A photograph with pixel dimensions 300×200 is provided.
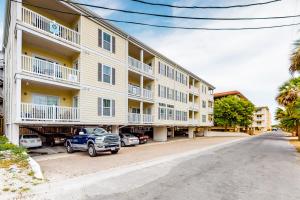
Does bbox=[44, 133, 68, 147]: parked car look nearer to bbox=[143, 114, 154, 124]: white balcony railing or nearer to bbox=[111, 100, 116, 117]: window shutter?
bbox=[111, 100, 116, 117]: window shutter

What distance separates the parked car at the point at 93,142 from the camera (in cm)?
1544

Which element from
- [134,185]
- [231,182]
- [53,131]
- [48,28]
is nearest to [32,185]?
[134,185]

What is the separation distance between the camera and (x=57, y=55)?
1931cm

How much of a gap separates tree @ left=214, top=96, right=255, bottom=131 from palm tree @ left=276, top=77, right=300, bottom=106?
80.1 feet

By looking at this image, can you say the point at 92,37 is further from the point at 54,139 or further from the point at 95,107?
the point at 54,139

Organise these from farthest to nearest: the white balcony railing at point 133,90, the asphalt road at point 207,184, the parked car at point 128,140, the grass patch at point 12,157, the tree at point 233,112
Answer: the tree at point 233,112 < the white balcony railing at point 133,90 < the parked car at point 128,140 < the grass patch at point 12,157 < the asphalt road at point 207,184

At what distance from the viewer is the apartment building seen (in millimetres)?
14953

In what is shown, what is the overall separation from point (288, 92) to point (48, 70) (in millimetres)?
26045

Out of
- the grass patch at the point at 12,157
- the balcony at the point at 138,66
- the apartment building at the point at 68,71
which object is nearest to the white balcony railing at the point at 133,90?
the apartment building at the point at 68,71

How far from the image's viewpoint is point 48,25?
16.6 metres

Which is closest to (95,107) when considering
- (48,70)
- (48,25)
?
(48,70)

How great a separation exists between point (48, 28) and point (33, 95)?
5255 mm

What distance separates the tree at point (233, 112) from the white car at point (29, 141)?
148 feet

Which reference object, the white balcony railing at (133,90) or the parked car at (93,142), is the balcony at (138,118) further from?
the parked car at (93,142)
